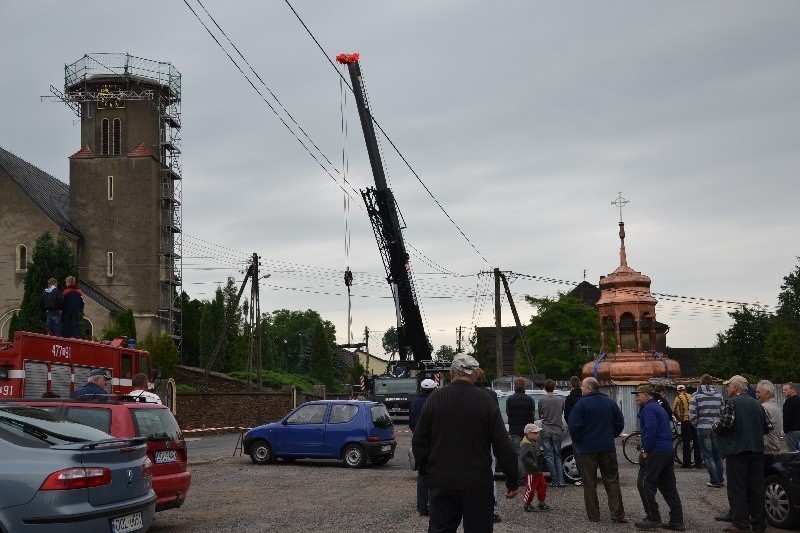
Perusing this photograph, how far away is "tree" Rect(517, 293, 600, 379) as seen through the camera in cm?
6200

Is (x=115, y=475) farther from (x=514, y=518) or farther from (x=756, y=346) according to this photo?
(x=756, y=346)

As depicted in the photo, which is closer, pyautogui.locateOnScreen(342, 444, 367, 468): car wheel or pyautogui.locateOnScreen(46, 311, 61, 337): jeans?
pyautogui.locateOnScreen(46, 311, 61, 337): jeans

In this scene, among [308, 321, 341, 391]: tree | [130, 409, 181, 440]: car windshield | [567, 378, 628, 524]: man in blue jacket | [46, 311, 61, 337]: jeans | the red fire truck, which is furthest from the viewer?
[308, 321, 341, 391]: tree

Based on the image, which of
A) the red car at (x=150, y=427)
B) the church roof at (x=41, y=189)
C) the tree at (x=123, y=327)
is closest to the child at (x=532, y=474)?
the red car at (x=150, y=427)

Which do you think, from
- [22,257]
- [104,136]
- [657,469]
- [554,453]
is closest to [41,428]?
[657,469]

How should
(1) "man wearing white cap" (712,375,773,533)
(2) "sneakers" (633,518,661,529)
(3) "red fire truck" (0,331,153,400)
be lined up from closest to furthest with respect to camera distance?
(1) "man wearing white cap" (712,375,773,533) → (2) "sneakers" (633,518,661,529) → (3) "red fire truck" (0,331,153,400)

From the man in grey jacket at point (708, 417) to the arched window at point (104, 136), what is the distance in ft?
187

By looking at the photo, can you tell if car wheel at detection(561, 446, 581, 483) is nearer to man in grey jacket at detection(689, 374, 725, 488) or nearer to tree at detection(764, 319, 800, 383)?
man in grey jacket at detection(689, 374, 725, 488)

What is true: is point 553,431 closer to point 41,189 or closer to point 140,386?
point 140,386

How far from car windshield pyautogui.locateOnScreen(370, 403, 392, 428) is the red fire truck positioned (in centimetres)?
506

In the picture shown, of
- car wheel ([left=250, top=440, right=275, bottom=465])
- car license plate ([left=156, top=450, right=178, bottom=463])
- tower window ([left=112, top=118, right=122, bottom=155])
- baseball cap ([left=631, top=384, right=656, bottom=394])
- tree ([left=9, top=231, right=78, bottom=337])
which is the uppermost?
tower window ([left=112, top=118, right=122, bottom=155])

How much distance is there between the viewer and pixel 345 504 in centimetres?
1413

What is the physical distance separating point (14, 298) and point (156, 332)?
888 centimetres

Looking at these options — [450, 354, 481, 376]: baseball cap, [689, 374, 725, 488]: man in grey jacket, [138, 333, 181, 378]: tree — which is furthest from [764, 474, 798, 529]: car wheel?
[138, 333, 181, 378]: tree
